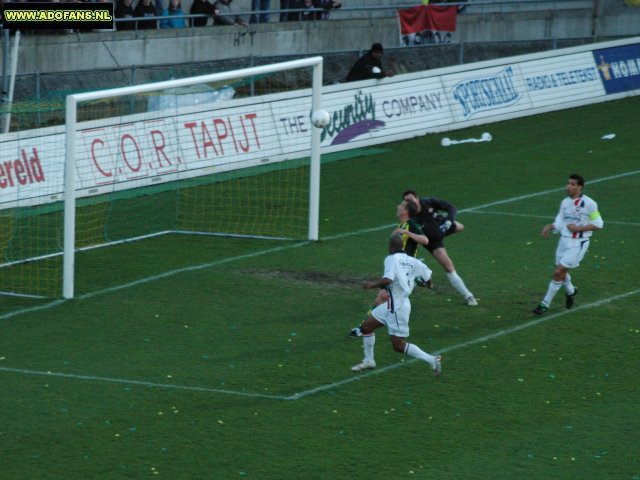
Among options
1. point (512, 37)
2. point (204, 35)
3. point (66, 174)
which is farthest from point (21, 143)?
point (512, 37)

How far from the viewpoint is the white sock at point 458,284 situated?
52.9ft

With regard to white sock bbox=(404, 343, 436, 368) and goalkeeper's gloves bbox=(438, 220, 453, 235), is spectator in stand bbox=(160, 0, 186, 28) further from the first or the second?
white sock bbox=(404, 343, 436, 368)

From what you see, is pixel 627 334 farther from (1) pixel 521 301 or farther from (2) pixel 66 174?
(2) pixel 66 174

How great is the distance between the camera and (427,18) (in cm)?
3672

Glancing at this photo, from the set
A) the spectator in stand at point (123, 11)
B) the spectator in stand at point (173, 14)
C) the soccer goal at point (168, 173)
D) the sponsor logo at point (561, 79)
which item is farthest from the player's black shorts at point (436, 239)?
the spectator in stand at point (173, 14)

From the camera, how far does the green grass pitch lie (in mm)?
10883

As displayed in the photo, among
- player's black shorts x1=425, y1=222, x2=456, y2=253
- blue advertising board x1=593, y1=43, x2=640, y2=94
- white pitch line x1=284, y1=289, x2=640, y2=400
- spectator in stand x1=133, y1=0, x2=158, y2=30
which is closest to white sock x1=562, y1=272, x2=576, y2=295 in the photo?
white pitch line x1=284, y1=289, x2=640, y2=400

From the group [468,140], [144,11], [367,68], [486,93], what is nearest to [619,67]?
[486,93]

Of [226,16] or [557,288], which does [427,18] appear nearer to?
[226,16]

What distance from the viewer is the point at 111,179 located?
70.4 ft

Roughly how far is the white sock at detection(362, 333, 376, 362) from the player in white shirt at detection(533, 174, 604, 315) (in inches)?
125

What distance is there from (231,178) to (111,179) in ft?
8.65

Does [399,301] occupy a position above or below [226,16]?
below

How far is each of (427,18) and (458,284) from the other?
21.7 meters
